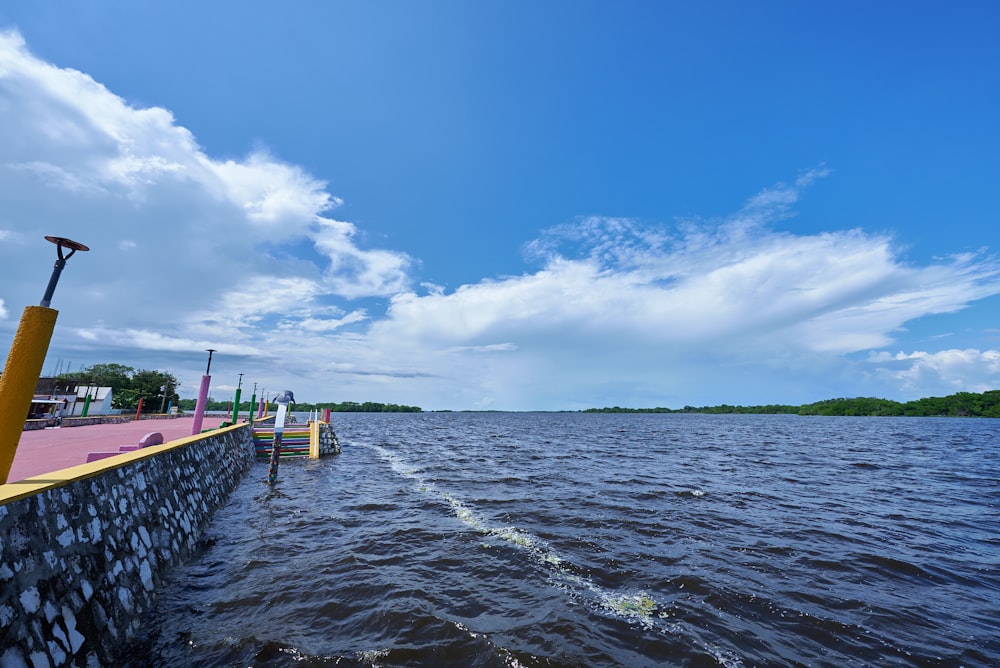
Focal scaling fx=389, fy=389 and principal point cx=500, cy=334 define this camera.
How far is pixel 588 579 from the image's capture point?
698cm

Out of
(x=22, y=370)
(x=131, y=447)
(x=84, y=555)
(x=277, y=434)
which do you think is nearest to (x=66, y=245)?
(x=22, y=370)

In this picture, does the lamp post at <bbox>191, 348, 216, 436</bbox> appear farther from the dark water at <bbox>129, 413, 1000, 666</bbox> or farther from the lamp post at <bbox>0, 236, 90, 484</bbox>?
the lamp post at <bbox>0, 236, 90, 484</bbox>

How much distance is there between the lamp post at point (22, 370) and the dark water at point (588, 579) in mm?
2837

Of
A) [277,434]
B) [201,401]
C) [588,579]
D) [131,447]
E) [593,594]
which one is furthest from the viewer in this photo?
[277,434]

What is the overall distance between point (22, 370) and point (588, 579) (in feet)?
27.8

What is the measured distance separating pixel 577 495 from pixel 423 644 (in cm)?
924

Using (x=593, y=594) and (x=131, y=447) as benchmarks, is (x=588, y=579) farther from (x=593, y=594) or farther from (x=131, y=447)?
(x=131, y=447)

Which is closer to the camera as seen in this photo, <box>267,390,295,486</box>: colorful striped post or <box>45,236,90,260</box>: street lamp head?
<box>45,236,90,260</box>: street lamp head

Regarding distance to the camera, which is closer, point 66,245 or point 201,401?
point 66,245

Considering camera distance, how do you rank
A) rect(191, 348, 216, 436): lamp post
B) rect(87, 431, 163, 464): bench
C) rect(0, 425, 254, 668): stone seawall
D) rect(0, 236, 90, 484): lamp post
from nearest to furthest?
rect(0, 425, 254, 668): stone seawall, rect(0, 236, 90, 484): lamp post, rect(87, 431, 163, 464): bench, rect(191, 348, 216, 436): lamp post

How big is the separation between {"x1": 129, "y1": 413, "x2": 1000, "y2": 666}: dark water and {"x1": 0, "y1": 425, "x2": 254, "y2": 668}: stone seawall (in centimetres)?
52

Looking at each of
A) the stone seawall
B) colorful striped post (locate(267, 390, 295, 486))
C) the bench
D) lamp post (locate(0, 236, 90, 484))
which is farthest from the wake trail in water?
colorful striped post (locate(267, 390, 295, 486))

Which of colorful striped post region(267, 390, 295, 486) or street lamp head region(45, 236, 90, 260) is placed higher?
street lamp head region(45, 236, 90, 260)

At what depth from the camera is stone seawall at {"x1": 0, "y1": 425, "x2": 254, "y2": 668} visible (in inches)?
135
